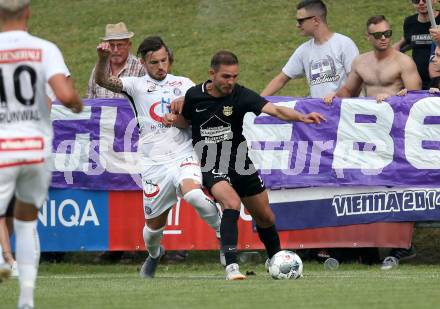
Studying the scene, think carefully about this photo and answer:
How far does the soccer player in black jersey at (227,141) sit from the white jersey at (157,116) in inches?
13.7

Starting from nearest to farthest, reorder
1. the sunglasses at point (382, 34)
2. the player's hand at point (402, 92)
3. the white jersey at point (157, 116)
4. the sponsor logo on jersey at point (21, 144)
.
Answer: the sponsor logo on jersey at point (21, 144) → the white jersey at point (157, 116) → the player's hand at point (402, 92) → the sunglasses at point (382, 34)

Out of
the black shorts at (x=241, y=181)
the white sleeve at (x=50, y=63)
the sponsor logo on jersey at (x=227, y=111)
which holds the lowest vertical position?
the black shorts at (x=241, y=181)

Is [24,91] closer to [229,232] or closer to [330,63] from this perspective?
[229,232]

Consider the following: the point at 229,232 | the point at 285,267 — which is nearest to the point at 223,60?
the point at 229,232

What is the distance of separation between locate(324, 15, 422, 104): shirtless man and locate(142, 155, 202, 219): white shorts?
2.37 metres

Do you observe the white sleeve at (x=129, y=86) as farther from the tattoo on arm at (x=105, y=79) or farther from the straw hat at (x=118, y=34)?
the straw hat at (x=118, y=34)

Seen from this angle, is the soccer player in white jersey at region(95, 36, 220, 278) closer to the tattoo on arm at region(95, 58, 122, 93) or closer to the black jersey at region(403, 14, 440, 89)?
the tattoo on arm at region(95, 58, 122, 93)

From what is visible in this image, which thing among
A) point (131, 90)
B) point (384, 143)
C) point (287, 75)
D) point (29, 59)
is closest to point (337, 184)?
point (384, 143)

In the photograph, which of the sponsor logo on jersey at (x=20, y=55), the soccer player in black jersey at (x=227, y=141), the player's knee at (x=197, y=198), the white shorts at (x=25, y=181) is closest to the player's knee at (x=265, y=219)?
the soccer player in black jersey at (x=227, y=141)

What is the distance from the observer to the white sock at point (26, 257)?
8555 millimetres

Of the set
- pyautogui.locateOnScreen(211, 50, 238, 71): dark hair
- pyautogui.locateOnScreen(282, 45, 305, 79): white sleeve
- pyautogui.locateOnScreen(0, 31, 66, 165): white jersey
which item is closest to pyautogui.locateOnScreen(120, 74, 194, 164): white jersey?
pyautogui.locateOnScreen(211, 50, 238, 71): dark hair

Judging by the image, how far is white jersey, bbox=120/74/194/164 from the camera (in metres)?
12.5

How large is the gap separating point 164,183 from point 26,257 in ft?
12.5

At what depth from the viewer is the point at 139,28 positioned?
78.5 ft
